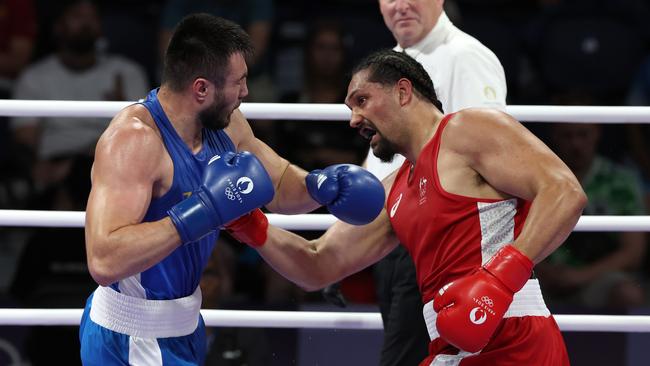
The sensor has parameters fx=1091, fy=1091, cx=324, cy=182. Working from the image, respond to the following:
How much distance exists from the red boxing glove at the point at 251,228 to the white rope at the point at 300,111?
1.53 feet

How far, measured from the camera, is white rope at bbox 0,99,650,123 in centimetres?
350

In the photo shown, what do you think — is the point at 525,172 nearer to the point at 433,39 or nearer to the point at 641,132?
the point at 433,39

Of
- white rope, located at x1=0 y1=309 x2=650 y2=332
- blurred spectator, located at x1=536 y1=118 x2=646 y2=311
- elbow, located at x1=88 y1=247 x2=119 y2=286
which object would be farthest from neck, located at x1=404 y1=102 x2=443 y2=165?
blurred spectator, located at x1=536 y1=118 x2=646 y2=311

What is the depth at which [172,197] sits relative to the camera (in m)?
2.89

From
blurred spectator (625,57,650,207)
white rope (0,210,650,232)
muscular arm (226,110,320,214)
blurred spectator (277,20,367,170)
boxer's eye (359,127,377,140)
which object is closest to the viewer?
boxer's eye (359,127,377,140)

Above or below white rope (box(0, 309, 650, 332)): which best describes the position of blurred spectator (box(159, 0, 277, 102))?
below

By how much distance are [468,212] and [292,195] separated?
0.64 meters

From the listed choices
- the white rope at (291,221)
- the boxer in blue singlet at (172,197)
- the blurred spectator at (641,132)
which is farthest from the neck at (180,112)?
the blurred spectator at (641,132)

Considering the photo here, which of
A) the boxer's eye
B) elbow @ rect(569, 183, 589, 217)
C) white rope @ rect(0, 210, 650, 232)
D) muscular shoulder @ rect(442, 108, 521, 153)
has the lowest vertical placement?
white rope @ rect(0, 210, 650, 232)

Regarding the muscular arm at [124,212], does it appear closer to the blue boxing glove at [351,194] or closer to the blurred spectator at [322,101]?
the blue boxing glove at [351,194]

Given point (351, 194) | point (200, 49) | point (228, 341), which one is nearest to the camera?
point (200, 49)

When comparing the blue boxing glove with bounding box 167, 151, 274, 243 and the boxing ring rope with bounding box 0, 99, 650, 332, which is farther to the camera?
the boxing ring rope with bounding box 0, 99, 650, 332

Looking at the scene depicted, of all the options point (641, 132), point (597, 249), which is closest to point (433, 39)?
point (597, 249)

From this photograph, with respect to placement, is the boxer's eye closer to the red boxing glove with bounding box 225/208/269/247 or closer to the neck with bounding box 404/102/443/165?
the neck with bounding box 404/102/443/165
